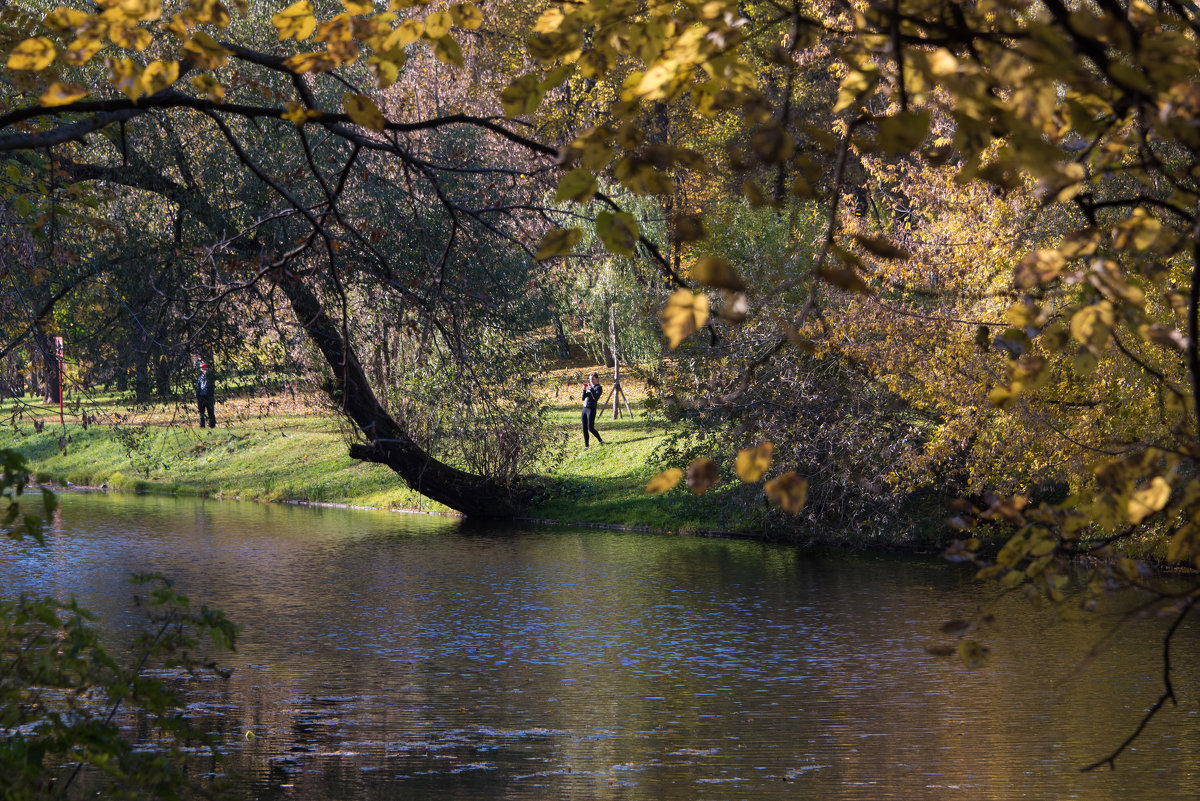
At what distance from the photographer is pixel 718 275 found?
2525mm

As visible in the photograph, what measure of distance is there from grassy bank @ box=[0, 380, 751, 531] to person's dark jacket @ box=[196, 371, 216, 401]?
207 inches

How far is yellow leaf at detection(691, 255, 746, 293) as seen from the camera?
251cm

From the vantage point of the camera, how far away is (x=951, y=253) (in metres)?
18.5

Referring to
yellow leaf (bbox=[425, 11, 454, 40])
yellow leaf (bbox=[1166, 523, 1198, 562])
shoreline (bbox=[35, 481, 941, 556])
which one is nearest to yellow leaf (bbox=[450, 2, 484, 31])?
yellow leaf (bbox=[425, 11, 454, 40])

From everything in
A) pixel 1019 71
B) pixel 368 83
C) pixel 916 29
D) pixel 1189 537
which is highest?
pixel 368 83

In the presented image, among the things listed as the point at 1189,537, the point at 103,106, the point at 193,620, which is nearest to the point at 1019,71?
the point at 1189,537

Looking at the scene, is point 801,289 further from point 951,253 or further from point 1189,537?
point 1189,537

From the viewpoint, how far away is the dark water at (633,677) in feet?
30.4

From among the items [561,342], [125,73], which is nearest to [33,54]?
[125,73]

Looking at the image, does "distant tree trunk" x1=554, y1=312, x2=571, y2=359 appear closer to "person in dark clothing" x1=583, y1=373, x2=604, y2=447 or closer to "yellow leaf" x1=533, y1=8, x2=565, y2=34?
"yellow leaf" x1=533, y1=8, x2=565, y2=34

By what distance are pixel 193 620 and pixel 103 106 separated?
2284 millimetres

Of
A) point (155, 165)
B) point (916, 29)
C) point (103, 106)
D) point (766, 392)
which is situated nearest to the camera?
point (916, 29)

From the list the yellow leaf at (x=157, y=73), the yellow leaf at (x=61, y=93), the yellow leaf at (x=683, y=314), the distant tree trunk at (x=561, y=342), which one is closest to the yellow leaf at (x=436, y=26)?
the yellow leaf at (x=157, y=73)

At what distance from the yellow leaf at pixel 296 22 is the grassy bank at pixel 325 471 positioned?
63.2ft
